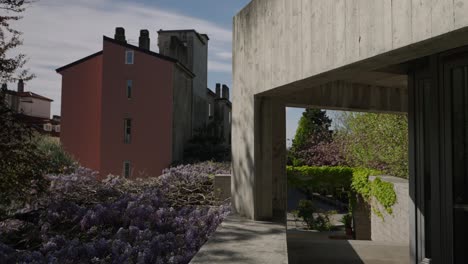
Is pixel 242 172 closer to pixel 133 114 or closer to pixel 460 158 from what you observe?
pixel 460 158

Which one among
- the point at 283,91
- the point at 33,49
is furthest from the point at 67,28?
the point at 283,91

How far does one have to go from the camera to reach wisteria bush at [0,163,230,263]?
17.2 feet

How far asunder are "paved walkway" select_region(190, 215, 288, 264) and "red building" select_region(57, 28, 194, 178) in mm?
19081

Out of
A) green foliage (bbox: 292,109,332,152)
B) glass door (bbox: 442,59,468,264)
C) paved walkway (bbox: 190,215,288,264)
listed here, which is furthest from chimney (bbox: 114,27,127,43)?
glass door (bbox: 442,59,468,264)

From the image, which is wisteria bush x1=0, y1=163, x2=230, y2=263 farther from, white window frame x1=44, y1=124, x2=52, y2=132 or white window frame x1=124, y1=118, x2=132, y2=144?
white window frame x1=44, y1=124, x2=52, y2=132

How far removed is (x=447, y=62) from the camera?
4.40 m

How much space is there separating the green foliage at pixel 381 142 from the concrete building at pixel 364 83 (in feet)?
23.1

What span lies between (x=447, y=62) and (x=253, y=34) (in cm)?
253

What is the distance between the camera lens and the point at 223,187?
334 inches

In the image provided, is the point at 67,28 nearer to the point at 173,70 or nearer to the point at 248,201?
the point at 248,201

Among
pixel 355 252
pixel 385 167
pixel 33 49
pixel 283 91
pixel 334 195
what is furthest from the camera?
pixel 334 195

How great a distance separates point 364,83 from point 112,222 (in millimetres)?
4930

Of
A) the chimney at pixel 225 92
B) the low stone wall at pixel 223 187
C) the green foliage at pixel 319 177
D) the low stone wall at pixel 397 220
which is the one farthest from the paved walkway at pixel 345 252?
the chimney at pixel 225 92

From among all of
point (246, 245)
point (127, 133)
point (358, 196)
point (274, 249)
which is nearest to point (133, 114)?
point (127, 133)
